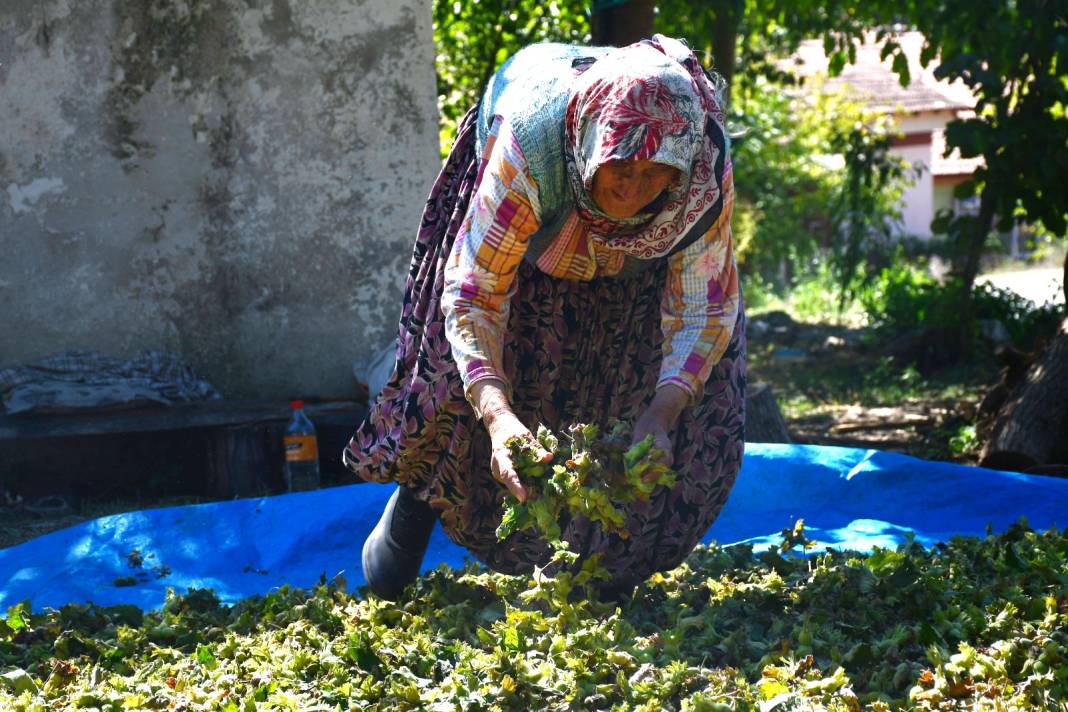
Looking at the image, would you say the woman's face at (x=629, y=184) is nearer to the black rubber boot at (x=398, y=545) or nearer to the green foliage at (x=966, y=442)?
the black rubber boot at (x=398, y=545)

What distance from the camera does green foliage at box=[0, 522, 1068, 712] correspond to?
8.60 ft

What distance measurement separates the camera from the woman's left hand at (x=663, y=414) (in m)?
2.87

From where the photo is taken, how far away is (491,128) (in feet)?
9.43

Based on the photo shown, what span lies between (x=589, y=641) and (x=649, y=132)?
45.7 inches

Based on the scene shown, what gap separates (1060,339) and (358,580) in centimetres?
341

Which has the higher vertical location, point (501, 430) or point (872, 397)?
point (501, 430)

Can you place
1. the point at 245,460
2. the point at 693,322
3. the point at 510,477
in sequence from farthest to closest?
the point at 245,460
the point at 693,322
the point at 510,477

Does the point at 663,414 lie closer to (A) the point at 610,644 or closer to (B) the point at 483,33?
(A) the point at 610,644

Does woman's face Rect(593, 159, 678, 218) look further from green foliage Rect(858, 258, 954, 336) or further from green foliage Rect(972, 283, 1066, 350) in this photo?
green foliage Rect(858, 258, 954, 336)

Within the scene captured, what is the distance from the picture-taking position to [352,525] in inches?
170

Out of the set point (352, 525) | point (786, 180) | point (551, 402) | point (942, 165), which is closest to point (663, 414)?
point (551, 402)

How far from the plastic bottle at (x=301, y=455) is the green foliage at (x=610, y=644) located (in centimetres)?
164

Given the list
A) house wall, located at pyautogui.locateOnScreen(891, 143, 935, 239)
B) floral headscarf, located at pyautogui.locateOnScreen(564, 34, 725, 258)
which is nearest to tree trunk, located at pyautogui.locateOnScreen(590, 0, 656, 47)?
floral headscarf, located at pyautogui.locateOnScreen(564, 34, 725, 258)

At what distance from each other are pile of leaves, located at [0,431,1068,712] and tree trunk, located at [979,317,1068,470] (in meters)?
1.64
